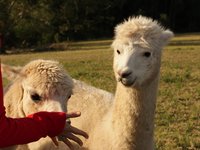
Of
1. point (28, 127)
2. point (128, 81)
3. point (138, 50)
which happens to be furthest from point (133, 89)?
point (28, 127)

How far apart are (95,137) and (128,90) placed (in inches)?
27.5

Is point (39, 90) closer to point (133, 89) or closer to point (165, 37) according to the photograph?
point (133, 89)

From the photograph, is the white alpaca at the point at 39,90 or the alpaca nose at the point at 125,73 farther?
the alpaca nose at the point at 125,73

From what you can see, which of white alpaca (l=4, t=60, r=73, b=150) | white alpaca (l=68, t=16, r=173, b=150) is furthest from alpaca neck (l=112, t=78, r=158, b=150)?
white alpaca (l=4, t=60, r=73, b=150)

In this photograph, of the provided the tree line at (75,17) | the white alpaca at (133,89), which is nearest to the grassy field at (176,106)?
the white alpaca at (133,89)

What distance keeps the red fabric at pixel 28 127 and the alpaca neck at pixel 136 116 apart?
7.05 ft

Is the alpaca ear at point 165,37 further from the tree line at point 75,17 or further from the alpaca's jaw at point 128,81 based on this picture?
the tree line at point 75,17

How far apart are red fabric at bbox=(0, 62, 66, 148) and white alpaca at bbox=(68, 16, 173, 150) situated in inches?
81.1

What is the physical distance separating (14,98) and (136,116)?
54.0 inches

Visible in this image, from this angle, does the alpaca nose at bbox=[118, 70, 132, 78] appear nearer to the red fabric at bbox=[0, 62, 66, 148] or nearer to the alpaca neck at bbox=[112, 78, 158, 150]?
the alpaca neck at bbox=[112, 78, 158, 150]

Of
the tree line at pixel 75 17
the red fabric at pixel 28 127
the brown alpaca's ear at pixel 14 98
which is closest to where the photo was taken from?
the red fabric at pixel 28 127

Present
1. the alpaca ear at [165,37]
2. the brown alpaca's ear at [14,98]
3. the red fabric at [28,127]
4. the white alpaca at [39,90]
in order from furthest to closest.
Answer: the alpaca ear at [165,37], the brown alpaca's ear at [14,98], the white alpaca at [39,90], the red fabric at [28,127]

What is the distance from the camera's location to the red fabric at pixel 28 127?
2.75 metres

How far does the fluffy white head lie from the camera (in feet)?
16.8
